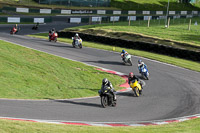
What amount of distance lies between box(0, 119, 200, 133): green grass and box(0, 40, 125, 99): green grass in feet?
17.4

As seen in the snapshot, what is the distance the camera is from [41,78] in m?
21.9

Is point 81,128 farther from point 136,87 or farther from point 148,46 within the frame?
point 148,46

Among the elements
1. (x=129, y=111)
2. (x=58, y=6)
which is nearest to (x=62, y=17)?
(x=58, y=6)

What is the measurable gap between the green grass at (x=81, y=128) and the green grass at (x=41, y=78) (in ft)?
17.4

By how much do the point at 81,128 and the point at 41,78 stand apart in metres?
9.05

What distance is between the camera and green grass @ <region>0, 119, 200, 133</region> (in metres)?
12.2

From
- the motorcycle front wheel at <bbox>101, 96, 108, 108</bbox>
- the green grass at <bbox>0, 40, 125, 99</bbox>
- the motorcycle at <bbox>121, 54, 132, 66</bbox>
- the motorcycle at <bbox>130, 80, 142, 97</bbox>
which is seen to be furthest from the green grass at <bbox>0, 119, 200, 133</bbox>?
the motorcycle at <bbox>121, 54, 132, 66</bbox>

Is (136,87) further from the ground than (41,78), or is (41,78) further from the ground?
(41,78)

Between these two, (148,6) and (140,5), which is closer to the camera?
(140,5)

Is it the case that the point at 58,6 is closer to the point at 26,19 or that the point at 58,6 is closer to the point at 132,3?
the point at 26,19

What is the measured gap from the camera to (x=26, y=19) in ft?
198

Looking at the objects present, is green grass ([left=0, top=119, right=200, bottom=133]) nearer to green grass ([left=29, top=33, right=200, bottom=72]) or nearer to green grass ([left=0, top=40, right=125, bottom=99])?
green grass ([left=0, top=40, right=125, bottom=99])

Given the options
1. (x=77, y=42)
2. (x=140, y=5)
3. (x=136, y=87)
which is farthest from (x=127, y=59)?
(x=140, y=5)

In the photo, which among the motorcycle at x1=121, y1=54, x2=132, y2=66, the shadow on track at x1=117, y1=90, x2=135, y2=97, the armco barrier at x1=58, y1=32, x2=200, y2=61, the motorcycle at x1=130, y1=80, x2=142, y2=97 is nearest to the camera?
the motorcycle at x1=130, y1=80, x2=142, y2=97
